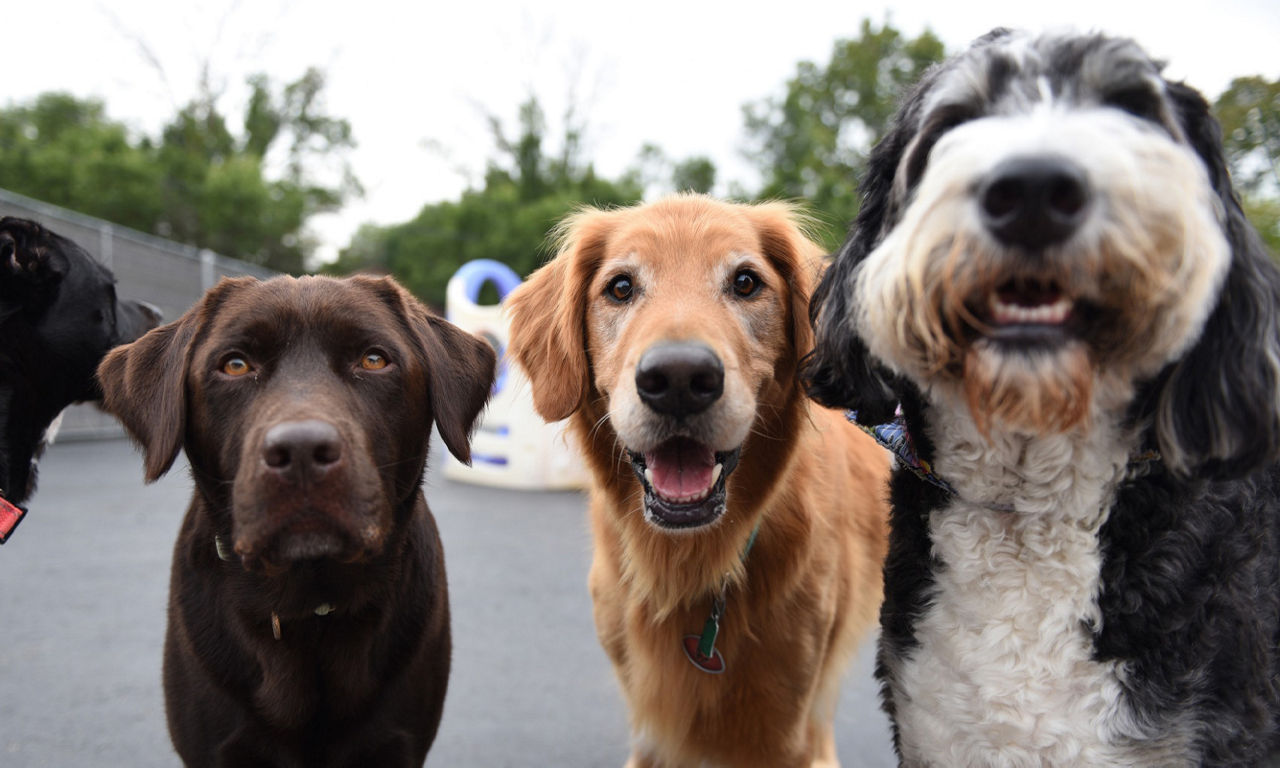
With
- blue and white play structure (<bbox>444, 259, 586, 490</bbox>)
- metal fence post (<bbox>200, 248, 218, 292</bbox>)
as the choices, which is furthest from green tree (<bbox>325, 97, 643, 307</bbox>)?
blue and white play structure (<bbox>444, 259, 586, 490</bbox>)

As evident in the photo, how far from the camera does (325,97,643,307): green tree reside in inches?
1356

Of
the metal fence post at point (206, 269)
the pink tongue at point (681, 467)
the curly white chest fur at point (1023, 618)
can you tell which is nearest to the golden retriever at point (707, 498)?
the pink tongue at point (681, 467)

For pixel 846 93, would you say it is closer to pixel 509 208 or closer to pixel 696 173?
pixel 696 173

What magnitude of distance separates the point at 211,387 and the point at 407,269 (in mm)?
40382

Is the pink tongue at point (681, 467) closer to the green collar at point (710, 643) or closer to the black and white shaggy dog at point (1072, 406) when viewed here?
the green collar at point (710, 643)

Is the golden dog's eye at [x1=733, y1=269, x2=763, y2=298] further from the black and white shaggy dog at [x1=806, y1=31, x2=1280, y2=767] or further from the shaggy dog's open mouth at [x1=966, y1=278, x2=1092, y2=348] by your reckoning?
the shaggy dog's open mouth at [x1=966, y1=278, x2=1092, y2=348]

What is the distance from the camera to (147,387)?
8.08 feet

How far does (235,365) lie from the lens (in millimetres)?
2379

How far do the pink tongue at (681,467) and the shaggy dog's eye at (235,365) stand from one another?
47.3 inches

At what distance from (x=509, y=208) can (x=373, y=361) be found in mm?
34521

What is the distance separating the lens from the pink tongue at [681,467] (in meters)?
2.57

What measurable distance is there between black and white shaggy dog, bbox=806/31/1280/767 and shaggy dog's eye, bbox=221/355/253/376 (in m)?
1.65

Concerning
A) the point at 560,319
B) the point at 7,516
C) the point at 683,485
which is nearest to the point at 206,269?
the point at 7,516

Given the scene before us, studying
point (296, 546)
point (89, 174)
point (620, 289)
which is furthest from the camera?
point (89, 174)
